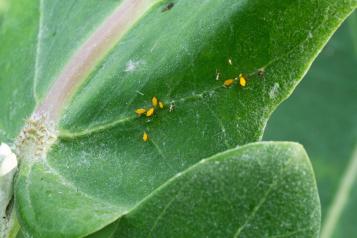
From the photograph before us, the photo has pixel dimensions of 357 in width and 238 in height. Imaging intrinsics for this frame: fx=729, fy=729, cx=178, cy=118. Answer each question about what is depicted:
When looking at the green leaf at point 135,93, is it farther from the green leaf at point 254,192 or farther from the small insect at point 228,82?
the green leaf at point 254,192

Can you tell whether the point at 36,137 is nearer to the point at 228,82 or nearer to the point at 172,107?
the point at 172,107

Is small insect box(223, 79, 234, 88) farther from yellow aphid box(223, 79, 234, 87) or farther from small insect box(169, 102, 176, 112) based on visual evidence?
small insect box(169, 102, 176, 112)

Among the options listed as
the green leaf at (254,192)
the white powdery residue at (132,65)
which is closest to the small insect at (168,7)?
the white powdery residue at (132,65)

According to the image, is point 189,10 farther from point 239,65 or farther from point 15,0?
point 15,0

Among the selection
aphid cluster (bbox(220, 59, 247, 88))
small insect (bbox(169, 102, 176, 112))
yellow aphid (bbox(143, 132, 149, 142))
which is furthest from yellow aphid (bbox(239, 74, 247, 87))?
yellow aphid (bbox(143, 132, 149, 142))

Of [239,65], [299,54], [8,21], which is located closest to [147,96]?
[239,65]
